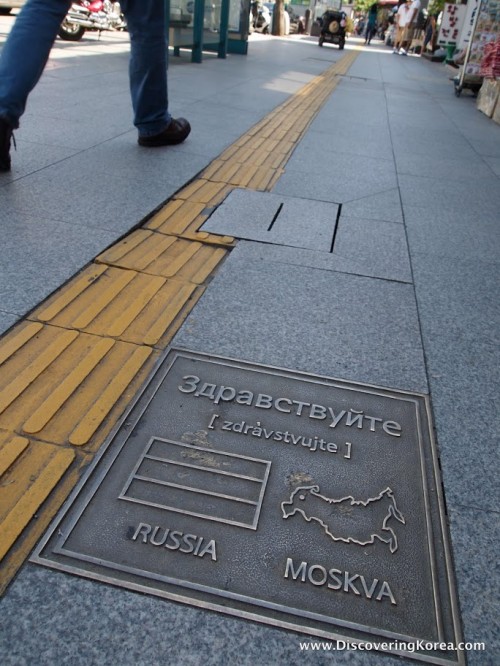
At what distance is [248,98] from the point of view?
756 centimetres

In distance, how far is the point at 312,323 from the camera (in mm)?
2320

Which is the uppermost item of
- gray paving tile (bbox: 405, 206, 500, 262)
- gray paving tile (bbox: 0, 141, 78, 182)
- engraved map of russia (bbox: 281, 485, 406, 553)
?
gray paving tile (bbox: 0, 141, 78, 182)

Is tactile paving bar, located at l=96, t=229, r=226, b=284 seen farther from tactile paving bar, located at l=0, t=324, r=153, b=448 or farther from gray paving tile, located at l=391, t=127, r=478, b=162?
gray paving tile, located at l=391, t=127, r=478, b=162

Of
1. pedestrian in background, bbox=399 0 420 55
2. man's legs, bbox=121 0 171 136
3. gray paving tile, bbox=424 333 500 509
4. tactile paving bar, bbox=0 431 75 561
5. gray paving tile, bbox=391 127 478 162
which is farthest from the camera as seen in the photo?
pedestrian in background, bbox=399 0 420 55

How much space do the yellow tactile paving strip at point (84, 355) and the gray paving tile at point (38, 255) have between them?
0.06 m

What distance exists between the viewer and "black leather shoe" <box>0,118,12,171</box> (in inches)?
123

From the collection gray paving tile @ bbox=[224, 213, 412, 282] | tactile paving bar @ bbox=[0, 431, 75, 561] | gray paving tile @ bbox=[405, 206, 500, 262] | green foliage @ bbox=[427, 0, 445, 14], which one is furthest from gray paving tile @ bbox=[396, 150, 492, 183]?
green foliage @ bbox=[427, 0, 445, 14]

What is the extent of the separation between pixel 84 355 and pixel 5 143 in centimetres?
193

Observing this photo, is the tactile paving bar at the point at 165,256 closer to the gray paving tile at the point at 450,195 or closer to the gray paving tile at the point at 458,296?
the gray paving tile at the point at 458,296

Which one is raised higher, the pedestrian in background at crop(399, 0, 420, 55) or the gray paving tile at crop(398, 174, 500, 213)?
the pedestrian in background at crop(399, 0, 420, 55)

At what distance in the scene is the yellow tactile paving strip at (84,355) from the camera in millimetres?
1452

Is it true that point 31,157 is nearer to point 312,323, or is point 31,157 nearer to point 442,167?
point 312,323

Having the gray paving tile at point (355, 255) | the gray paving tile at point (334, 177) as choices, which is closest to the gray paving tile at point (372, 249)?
the gray paving tile at point (355, 255)

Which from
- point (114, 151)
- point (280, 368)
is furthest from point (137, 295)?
point (114, 151)
